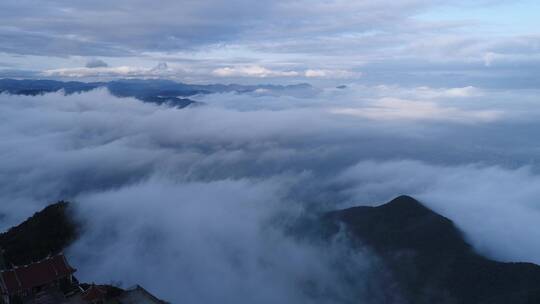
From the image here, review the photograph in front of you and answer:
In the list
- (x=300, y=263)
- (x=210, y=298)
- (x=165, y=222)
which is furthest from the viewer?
(x=165, y=222)

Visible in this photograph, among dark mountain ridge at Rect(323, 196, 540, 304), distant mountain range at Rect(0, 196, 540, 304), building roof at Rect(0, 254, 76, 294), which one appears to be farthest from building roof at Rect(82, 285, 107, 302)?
dark mountain ridge at Rect(323, 196, 540, 304)

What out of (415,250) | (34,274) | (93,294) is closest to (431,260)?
(415,250)

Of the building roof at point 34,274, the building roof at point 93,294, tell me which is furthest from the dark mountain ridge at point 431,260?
the building roof at point 34,274

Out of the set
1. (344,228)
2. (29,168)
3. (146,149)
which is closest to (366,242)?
(344,228)

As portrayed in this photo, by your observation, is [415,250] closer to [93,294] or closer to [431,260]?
[431,260]

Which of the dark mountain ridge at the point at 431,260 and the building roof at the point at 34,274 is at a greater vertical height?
Result: the building roof at the point at 34,274

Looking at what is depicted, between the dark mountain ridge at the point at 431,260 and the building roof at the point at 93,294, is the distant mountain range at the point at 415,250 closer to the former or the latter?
the dark mountain ridge at the point at 431,260

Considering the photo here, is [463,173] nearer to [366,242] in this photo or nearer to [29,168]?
[366,242]
